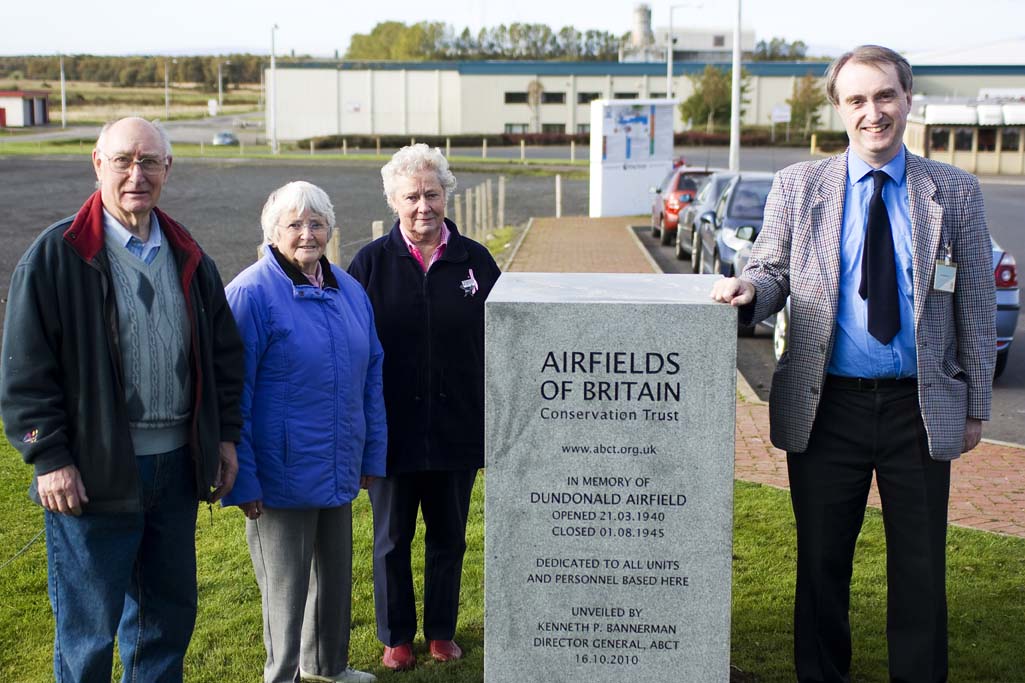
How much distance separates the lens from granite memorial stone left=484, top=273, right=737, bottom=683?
3727 mm

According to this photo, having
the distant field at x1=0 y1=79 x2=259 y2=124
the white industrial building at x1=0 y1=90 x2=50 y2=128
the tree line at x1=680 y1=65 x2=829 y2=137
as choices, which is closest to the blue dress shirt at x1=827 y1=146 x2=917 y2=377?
the tree line at x1=680 y1=65 x2=829 y2=137

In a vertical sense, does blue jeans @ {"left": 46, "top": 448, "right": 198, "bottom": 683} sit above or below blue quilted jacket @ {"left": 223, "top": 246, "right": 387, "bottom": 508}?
below

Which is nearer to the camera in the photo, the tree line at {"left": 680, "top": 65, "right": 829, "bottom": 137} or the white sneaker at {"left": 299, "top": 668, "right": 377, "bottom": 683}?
the white sneaker at {"left": 299, "top": 668, "right": 377, "bottom": 683}

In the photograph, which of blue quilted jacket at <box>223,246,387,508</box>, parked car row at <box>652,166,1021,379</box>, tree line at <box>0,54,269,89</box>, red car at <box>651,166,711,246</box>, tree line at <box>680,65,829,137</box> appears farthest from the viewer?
tree line at <box>0,54,269,89</box>

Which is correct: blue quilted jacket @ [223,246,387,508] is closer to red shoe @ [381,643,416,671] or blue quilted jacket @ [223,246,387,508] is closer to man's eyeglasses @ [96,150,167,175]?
man's eyeglasses @ [96,150,167,175]

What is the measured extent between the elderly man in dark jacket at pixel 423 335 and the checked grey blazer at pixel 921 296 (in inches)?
46.2

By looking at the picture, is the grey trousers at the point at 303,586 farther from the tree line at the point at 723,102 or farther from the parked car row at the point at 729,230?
the tree line at the point at 723,102

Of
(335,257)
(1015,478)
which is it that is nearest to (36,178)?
(335,257)

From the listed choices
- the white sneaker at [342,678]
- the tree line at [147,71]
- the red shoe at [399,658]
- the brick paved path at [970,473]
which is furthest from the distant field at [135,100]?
the white sneaker at [342,678]

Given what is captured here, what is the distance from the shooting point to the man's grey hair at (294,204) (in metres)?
4.26

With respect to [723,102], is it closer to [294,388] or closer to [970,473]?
[970,473]

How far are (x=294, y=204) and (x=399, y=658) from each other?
6.11ft

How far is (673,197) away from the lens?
23344 millimetres

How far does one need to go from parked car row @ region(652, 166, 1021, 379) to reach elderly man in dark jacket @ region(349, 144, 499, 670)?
10.9 ft
